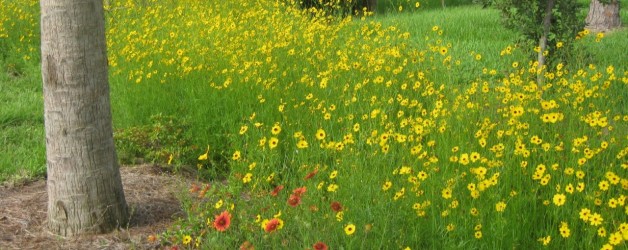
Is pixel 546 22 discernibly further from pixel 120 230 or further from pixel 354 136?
pixel 120 230

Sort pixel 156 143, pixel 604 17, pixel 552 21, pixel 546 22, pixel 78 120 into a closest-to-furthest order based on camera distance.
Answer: pixel 78 120 → pixel 156 143 → pixel 546 22 → pixel 552 21 → pixel 604 17

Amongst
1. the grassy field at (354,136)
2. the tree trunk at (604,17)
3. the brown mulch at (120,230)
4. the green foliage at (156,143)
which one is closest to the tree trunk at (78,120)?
the brown mulch at (120,230)

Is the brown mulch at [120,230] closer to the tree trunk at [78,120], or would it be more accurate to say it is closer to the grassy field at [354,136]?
the tree trunk at [78,120]

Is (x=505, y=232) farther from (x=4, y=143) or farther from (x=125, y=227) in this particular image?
(x=4, y=143)

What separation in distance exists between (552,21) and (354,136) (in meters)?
3.24

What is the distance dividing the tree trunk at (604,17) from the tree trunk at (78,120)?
8823 mm

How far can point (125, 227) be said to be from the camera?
409 centimetres

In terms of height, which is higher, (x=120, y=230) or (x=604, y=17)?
(x=604, y=17)

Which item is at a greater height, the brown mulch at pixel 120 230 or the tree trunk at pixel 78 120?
the tree trunk at pixel 78 120

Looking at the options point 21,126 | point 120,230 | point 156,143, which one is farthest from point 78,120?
point 21,126

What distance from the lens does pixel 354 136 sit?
4742 millimetres

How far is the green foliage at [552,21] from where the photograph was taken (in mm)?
6781

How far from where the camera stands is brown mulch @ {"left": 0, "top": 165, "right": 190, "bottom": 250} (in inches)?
153

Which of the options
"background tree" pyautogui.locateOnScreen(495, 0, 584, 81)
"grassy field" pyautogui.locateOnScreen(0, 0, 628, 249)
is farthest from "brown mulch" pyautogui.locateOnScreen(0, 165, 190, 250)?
"background tree" pyautogui.locateOnScreen(495, 0, 584, 81)
